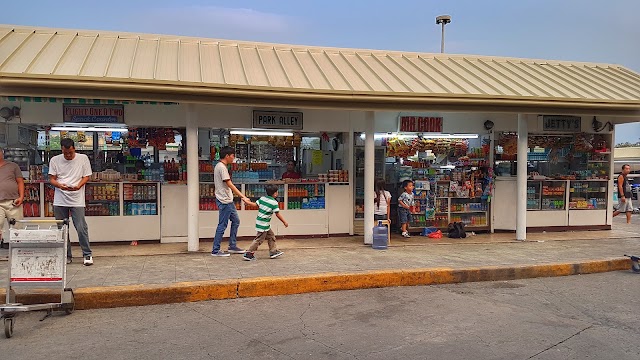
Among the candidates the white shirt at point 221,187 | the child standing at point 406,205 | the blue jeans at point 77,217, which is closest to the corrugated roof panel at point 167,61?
the white shirt at point 221,187

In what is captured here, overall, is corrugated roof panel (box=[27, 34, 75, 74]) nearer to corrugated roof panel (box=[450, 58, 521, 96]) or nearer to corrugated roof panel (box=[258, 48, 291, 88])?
corrugated roof panel (box=[258, 48, 291, 88])

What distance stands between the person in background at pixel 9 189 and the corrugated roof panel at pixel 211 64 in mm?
3220

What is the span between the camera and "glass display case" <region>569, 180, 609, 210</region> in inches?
444

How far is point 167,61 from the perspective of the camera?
8.40 metres

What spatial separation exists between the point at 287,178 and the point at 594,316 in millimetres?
5973

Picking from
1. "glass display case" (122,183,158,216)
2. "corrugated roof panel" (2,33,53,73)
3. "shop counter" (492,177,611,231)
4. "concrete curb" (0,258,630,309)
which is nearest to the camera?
"concrete curb" (0,258,630,309)

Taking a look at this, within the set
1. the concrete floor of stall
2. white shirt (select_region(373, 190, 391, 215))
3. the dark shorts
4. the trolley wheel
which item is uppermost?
white shirt (select_region(373, 190, 391, 215))

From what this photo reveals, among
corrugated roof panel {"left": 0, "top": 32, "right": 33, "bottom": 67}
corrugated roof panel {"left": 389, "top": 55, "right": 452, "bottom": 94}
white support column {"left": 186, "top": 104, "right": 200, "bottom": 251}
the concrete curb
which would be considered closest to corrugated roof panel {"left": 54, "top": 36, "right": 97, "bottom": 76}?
corrugated roof panel {"left": 0, "top": 32, "right": 33, "bottom": 67}

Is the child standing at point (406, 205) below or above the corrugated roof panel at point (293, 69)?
Answer: below

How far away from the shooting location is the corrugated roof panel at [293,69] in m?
8.26

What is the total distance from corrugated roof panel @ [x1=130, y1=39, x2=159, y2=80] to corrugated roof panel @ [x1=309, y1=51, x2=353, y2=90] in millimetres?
3010

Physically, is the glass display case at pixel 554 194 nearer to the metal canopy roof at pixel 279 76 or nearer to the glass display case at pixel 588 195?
the glass display case at pixel 588 195

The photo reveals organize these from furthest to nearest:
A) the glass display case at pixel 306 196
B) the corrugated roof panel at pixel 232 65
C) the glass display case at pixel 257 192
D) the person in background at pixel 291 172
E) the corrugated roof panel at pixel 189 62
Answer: the person in background at pixel 291 172
the glass display case at pixel 306 196
the glass display case at pixel 257 192
the corrugated roof panel at pixel 232 65
the corrugated roof panel at pixel 189 62

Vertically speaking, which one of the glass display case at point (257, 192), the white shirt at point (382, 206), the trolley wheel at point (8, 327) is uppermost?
the glass display case at point (257, 192)
